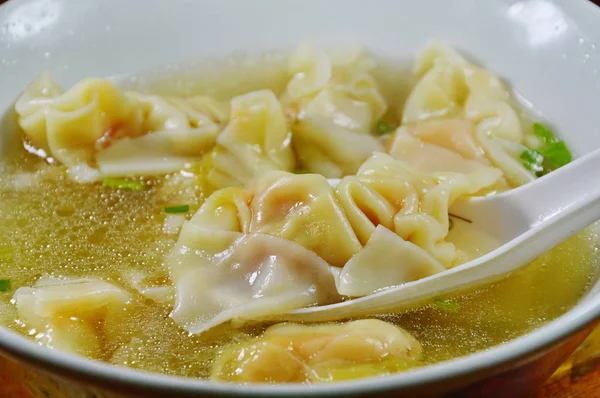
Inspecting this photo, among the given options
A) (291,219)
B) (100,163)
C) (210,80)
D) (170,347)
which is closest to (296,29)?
(210,80)

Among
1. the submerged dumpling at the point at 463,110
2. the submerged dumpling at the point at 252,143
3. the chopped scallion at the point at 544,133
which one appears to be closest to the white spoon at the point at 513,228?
the submerged dumpling at the point at 463,110

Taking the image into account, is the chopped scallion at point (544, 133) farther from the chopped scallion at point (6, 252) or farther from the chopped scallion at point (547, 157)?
the chopped scallion at point (6, 252)

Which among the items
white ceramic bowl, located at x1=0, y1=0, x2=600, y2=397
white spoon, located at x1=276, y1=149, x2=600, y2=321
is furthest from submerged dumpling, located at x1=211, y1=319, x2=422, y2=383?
white ceramic bowl, located at x1=0, y1=0, x2=600, y2=397

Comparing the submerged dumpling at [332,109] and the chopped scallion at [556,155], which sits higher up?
the chopped scallion at [556,155]

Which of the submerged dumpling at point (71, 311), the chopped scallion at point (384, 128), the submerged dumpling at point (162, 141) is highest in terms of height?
the chopped scallion at point (384, 128)

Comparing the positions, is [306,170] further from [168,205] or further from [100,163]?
[100,163]

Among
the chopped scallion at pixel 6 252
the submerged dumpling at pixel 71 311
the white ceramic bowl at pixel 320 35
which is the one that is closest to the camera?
the submerged dumpling at pixel 71 311
